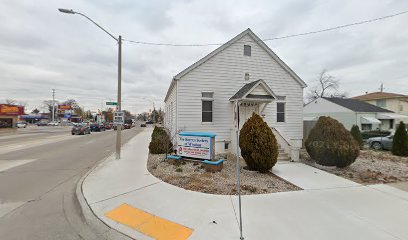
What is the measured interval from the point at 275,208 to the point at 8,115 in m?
52.9

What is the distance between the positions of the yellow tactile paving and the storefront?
49.7 metres

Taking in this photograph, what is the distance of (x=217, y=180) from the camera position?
6.60m

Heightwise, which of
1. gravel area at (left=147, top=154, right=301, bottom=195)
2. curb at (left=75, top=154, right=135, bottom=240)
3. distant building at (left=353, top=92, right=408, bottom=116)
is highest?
distant building at (left=353, top=92, right=408, bottom=116)

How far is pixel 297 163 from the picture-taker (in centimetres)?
952

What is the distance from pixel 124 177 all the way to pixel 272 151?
5.45 metres

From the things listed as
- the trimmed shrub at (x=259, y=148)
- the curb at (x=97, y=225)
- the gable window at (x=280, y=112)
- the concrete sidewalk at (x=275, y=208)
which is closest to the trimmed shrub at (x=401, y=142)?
the gable window at (x=280, y=112)

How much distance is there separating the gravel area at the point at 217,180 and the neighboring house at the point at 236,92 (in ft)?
11.3

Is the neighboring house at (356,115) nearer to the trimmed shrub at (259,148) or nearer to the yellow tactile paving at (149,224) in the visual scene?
the trimmed shrub at (259,148)

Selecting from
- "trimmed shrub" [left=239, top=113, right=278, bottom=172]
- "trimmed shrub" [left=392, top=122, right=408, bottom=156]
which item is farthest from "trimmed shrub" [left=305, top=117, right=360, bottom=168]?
"trimmed shrub" [left=392, top=122, right=408, bottom=156]

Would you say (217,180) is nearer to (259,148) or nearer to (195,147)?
(259,148)

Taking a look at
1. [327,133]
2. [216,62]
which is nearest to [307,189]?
[327,133]

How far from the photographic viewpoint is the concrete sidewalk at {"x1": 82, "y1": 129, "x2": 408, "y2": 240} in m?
3.69

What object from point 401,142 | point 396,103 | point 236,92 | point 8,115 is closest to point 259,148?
point 236,92

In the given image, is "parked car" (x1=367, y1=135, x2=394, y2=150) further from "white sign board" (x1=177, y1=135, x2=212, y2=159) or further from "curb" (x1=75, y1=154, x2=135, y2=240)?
"curb" (x1=75, y1=154, x2=135, y2=240)
